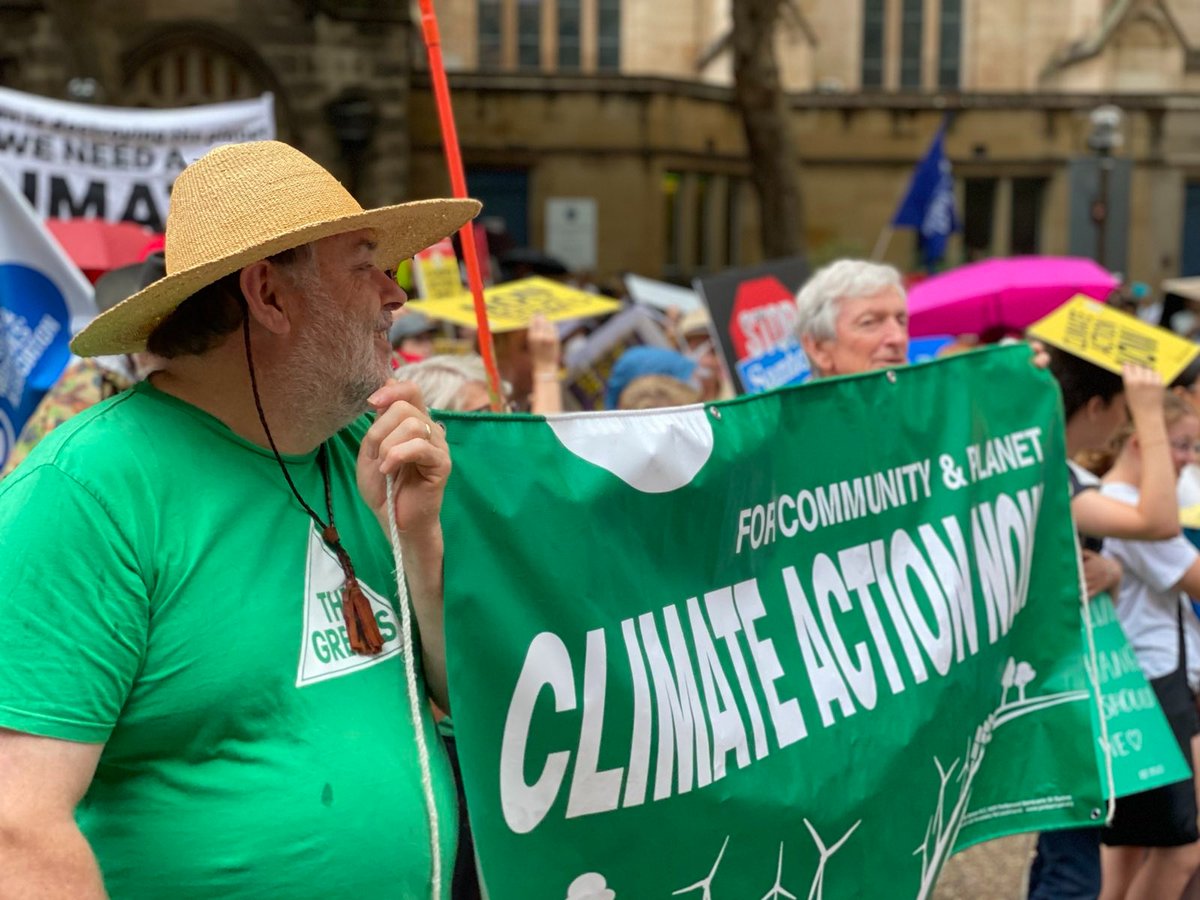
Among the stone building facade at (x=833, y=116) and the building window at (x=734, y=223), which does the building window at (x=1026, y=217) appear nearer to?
the stone building facade at (x=833, y=116)

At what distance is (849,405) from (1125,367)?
1259mm

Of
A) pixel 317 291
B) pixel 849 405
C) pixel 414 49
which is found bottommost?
pixel 849 405

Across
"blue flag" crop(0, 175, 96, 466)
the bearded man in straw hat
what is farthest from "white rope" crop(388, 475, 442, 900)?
"blue flag" crop(0, 175, 96, 466)

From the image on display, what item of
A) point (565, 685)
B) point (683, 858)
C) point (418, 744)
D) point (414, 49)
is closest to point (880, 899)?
point (683, 858)

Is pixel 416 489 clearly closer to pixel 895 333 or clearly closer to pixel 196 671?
pixel 196 671

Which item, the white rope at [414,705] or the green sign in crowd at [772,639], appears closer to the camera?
the white rope at [414,705]

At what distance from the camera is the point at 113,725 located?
179cm

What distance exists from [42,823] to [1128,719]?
9.02 ft

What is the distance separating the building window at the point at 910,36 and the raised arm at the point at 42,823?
29.8 m

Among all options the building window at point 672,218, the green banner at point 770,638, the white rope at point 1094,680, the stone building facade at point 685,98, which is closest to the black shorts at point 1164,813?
the white rope at point 1094,680

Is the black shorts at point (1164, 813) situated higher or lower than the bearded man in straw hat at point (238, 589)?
lower

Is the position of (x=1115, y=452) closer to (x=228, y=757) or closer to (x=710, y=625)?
(x=710, y=625)

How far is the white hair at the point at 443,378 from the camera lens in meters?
3.61

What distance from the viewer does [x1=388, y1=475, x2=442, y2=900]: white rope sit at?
2.03 metres
